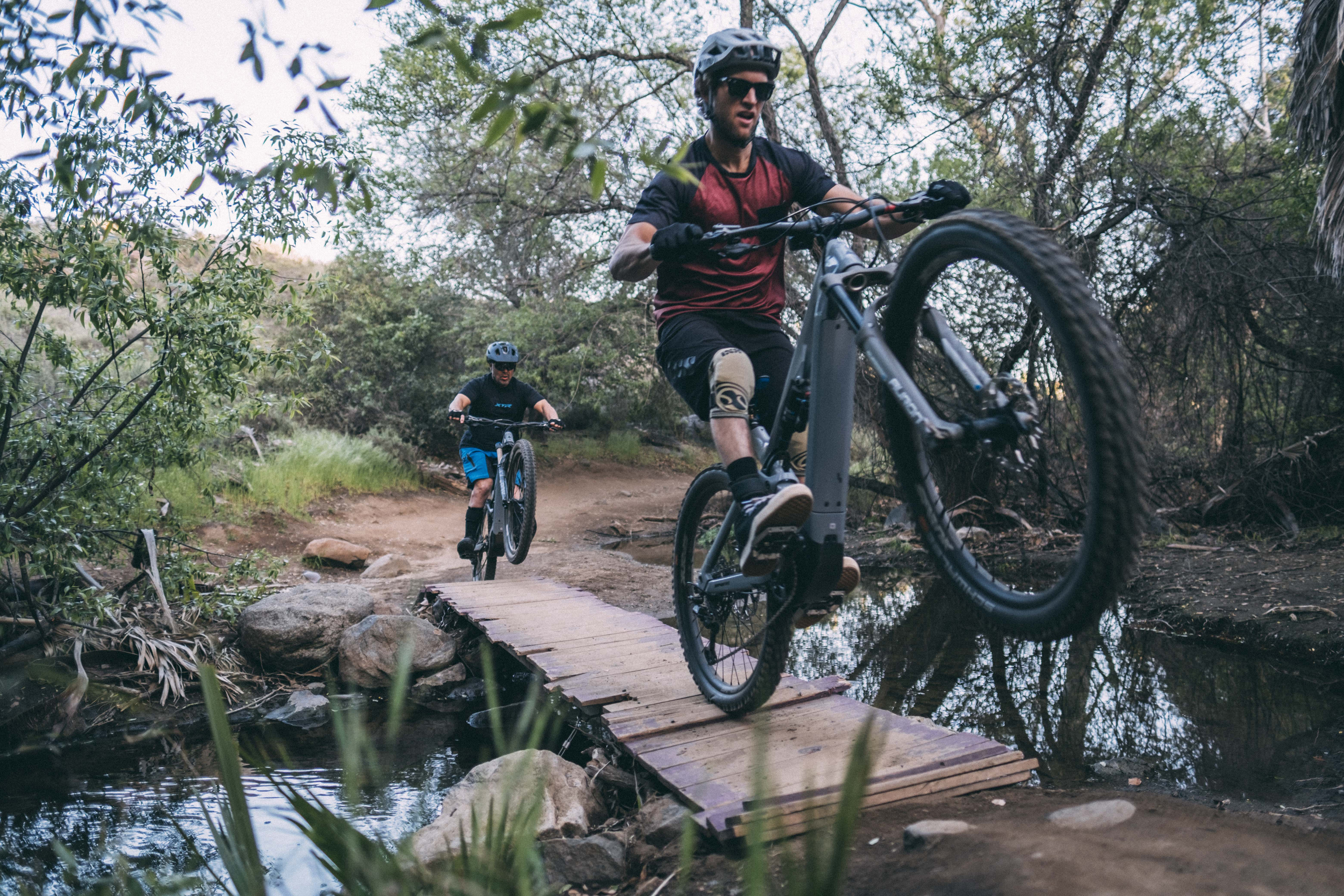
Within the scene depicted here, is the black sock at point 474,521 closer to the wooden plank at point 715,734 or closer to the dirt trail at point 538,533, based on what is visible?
the dirt trail at point 538,533

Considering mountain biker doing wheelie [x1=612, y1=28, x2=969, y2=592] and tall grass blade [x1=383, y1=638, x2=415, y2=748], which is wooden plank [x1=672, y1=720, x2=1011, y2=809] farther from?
tall grass blade [x1=383, y1=638, x2=415, y2=748]

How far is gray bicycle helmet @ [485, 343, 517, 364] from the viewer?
6980mm

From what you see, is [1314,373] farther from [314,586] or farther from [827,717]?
[314,586]

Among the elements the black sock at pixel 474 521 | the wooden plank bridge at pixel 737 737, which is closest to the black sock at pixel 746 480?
the wooden plank bridge at pixel 737 737

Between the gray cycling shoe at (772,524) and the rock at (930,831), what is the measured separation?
82 centimetres

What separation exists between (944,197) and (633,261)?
1026mm

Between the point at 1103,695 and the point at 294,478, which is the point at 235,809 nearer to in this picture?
the point at 1103,695

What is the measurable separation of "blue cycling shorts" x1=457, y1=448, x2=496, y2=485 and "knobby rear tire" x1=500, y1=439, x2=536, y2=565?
381 millimetres

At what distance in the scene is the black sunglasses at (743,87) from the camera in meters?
2.91

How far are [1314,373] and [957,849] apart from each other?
7778 millimetres

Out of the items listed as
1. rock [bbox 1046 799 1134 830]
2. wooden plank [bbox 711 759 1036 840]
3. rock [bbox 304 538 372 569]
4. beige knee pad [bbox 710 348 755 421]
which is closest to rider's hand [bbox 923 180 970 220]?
beige knee pad [bbox 710 348 755 421]

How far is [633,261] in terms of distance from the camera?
283 centimetres

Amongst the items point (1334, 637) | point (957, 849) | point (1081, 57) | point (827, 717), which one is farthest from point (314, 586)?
point (1081, 57)

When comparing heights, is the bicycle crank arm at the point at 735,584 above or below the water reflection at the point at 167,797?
above
